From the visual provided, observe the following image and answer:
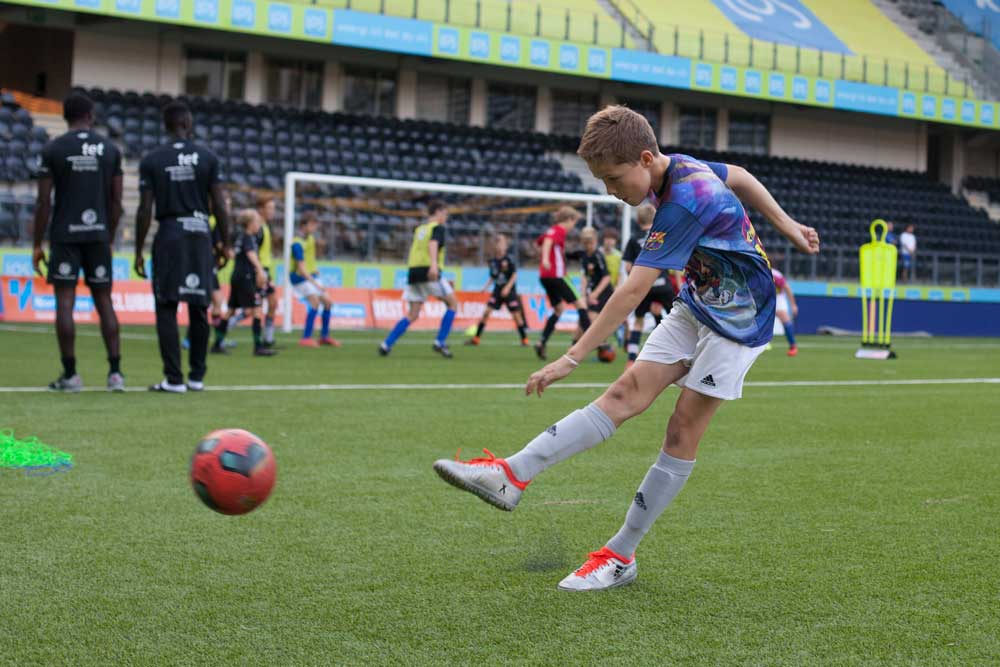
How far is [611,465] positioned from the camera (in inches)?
256

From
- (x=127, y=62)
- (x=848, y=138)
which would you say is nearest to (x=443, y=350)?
(x=127, y=62)

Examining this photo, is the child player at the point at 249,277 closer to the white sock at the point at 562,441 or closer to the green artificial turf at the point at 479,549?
the green artificial turf at the point at 479,549

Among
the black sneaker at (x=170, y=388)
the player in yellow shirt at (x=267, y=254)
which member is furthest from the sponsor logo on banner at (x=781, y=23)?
the black sneaker at (x=170, y=388)

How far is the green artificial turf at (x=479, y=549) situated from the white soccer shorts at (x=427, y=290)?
7100 millimetres

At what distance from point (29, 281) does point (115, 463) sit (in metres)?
16.1

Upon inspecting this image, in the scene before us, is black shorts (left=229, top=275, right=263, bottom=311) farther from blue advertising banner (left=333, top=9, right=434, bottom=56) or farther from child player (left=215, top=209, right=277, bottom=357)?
blue advertising banner (left=333, top=9, right=434, bottom=56)

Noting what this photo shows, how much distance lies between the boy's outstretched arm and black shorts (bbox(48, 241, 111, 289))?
21.1 ft

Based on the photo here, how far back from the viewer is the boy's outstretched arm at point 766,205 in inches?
164

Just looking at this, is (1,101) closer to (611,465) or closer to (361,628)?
(611,465)

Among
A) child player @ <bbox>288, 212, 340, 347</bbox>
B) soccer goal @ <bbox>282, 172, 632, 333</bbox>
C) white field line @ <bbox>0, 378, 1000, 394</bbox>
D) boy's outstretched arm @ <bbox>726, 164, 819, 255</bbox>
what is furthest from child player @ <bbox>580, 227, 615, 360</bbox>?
boy's outstretched arm @ <bbox>726, 164, 819, 255</bbox>

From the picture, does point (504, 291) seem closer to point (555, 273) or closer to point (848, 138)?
point (555, 273)

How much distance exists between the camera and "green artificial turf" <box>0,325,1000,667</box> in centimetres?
330

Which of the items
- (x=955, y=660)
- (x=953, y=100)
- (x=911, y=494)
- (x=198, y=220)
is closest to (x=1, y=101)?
(x=198, y=220)

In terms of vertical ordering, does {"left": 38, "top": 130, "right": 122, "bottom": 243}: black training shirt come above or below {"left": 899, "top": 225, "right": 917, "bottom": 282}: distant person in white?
below
